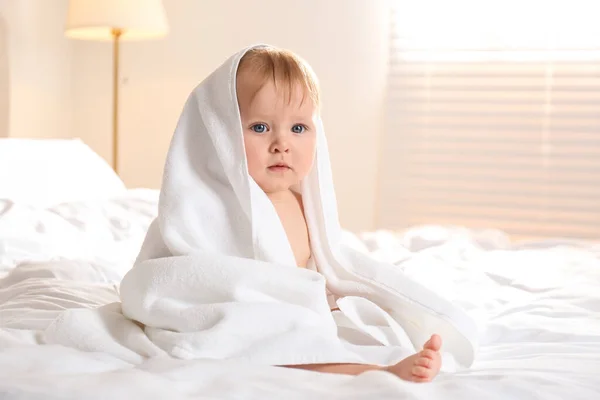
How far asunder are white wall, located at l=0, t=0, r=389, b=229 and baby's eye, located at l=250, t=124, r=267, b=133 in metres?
2.83

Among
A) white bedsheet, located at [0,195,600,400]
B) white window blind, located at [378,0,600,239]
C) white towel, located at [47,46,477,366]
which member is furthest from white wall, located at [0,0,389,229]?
white towel, located at [47,46,477,366]

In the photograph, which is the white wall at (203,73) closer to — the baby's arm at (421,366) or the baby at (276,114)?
the baby at (276,114)

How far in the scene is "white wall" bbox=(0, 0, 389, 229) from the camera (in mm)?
4129

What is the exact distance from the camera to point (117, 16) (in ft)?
11.8

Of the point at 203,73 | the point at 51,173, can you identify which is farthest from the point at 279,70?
the point at 203,73

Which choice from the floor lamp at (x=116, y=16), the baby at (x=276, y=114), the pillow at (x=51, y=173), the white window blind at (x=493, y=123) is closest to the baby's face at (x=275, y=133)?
the baby at (x=276, y=114)

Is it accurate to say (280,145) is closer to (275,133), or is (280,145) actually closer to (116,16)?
(275,133)

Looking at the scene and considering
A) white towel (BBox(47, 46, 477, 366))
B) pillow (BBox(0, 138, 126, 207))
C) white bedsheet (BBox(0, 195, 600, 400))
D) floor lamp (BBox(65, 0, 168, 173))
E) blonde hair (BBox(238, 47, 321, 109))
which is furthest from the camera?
floor lamp (BBox(65, 0, 168, 173))

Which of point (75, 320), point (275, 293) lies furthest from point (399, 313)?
point (75, 320)

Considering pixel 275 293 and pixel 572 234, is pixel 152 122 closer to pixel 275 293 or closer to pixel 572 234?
pixel 572 234

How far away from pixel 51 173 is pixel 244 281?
1.69 meters

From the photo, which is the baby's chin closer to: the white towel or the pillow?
the white towel

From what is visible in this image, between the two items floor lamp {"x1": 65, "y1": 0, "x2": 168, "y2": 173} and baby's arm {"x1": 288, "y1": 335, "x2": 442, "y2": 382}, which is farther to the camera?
floor lamp {"x1": 65, "y1": 0, "x2": 168, "y2": 173}

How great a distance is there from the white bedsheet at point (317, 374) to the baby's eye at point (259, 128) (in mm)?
403
